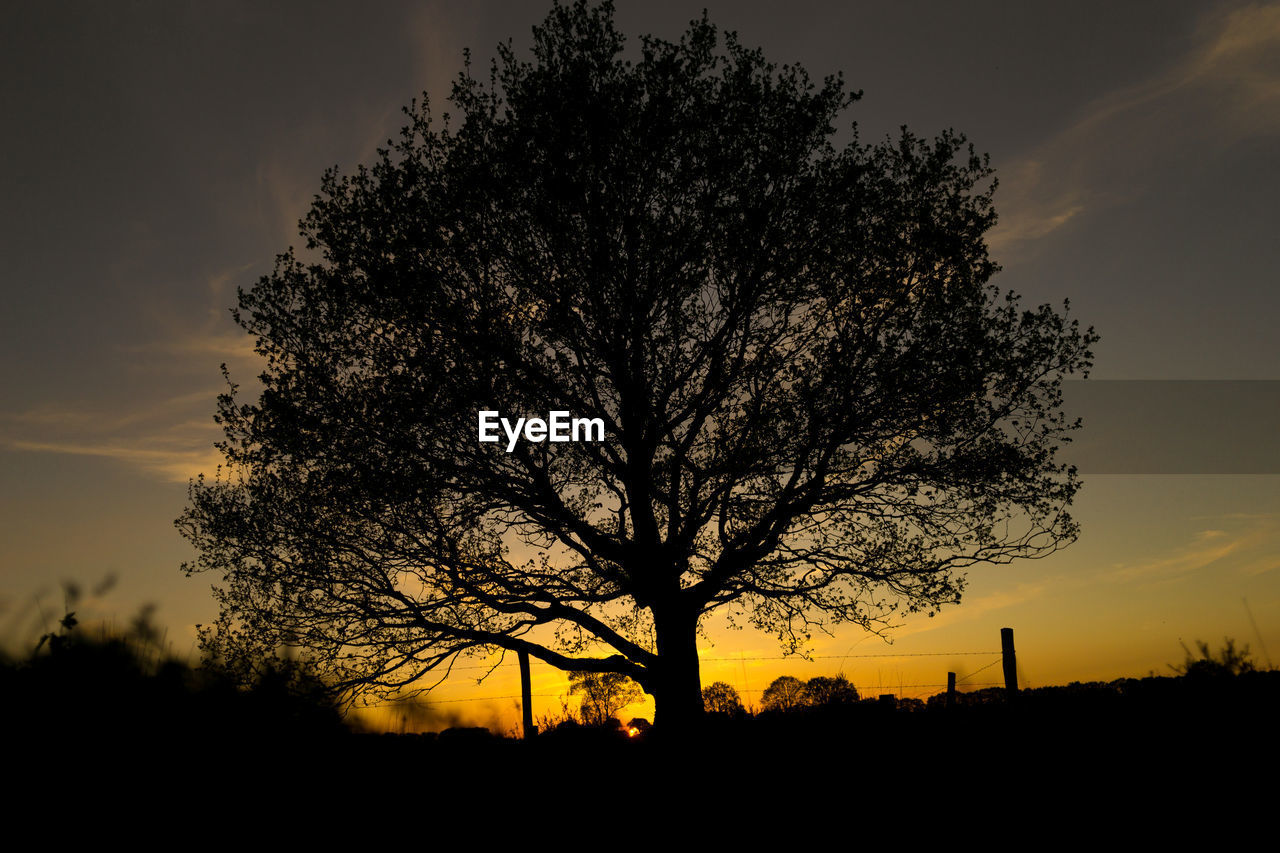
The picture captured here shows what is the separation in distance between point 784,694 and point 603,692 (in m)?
5.23

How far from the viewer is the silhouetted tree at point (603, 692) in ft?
71.8

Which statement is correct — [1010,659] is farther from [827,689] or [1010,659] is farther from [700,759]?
[700,759]

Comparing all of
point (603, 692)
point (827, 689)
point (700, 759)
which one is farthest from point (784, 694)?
point (700, 759)

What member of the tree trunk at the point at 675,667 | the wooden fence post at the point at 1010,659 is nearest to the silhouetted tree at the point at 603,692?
the tree trunk at the point at 675,667

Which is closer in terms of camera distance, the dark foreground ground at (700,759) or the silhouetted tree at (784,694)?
the dark foreground ground at (700,759)

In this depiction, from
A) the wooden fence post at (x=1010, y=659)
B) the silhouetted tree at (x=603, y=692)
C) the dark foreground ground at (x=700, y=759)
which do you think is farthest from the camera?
the silhouetted tree at (x=603, y=692)

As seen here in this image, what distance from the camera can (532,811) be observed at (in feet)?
36.0

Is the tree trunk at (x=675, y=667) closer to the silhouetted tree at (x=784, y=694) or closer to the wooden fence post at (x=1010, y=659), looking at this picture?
the silhouetted tree at (x=784, y=694)

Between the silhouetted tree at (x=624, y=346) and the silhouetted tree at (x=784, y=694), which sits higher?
the silhouetted tree at (x=624, y=346)

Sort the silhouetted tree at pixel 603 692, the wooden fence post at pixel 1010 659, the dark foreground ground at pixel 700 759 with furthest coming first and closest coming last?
the silhouetted tree at pixel 603 692 < the wooden fence post at pixel 1010 659 < the dark foreground ground at pixel 700 759

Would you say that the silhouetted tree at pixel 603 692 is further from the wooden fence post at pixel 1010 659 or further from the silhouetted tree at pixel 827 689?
the wooden fence post at pixel 1010 659

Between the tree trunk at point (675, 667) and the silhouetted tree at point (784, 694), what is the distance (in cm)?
259

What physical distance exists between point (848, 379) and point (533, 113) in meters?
9.21

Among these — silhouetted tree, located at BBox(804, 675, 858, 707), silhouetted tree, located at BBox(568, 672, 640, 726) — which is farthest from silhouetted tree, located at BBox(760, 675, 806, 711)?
silhouetted tree, located at BBox(568, 672, 640, 726)
